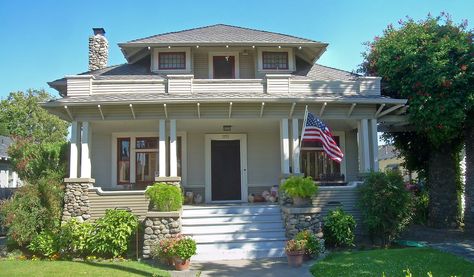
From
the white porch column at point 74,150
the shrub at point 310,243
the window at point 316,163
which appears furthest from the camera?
the window at point 316,163

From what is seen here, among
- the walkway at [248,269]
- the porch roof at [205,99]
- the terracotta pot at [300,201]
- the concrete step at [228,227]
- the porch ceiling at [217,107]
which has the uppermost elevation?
the porch roof at [205,99]

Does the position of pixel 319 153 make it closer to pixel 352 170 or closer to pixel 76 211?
pixel 352 170

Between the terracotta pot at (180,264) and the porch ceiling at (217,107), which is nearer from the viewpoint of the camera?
the terracotta pot at (180,264)

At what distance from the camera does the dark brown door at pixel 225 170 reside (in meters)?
15.2

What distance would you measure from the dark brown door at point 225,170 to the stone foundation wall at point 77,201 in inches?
172

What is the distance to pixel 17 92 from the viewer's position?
147ft

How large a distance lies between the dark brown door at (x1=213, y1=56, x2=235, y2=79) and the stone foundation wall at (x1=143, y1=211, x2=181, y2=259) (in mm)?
6597

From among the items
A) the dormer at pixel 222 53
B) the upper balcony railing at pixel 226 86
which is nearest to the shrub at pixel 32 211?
the upper balcony railing at pixel 226 86

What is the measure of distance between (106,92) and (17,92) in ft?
120

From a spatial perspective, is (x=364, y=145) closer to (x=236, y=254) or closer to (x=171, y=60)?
(x=236, y=254)

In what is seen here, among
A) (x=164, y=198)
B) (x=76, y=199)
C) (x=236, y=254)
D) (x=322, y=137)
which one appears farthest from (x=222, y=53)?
(x=236, y=254)

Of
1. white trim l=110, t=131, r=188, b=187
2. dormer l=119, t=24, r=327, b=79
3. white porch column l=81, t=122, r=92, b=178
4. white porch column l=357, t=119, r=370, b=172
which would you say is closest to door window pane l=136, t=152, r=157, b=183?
white trim l=110, t=131, r=188, b=187

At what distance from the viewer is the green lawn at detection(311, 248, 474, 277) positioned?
8438 mm

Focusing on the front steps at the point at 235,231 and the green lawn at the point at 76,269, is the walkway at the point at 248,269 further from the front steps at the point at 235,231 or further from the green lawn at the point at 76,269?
the green lawn at the point at 76,269
